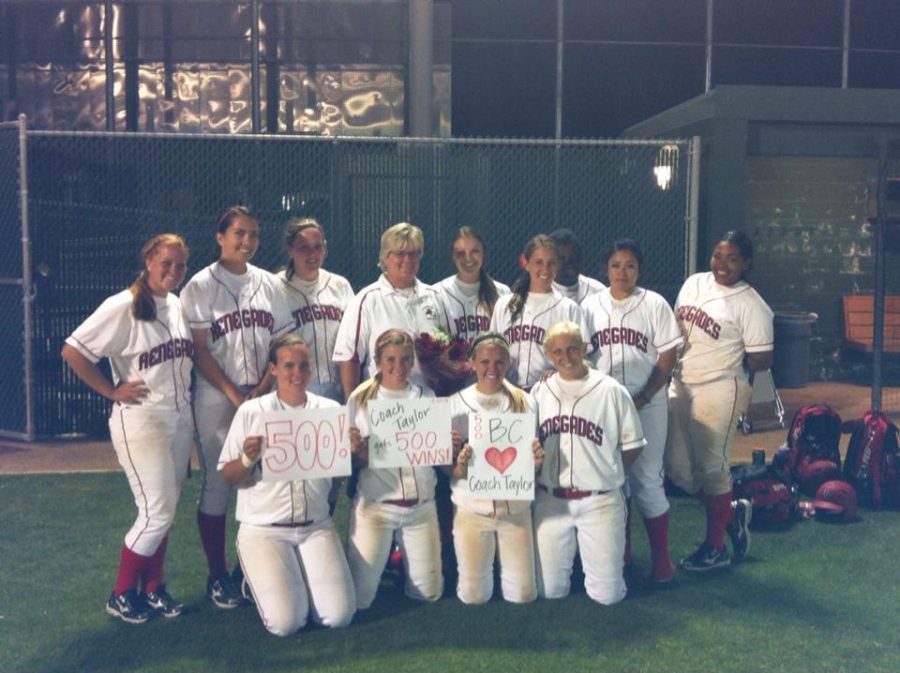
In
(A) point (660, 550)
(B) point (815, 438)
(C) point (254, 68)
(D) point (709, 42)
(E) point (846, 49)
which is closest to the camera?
(A) point (660, 550)

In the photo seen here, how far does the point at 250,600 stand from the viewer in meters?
5.22

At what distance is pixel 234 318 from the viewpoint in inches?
205

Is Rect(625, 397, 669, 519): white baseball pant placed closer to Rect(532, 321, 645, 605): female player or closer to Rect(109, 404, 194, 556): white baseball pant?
Rect(532, 321, 645, 605): female player

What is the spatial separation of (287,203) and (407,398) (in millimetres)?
4072

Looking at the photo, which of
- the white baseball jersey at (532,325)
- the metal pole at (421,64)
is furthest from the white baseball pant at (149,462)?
the metal pole at (421,64)

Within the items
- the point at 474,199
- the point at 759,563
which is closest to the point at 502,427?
the point at 759,563

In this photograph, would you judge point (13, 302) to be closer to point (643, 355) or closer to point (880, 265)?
point (643, 355)

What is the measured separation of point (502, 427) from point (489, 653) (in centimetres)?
104

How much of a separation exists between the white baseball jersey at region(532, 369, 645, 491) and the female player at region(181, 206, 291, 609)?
1.37 metres

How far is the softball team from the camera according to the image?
4.92 m

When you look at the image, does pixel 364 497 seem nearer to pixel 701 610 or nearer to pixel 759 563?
pixel 701 610

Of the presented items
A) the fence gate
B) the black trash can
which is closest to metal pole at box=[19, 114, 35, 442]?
the fence gate

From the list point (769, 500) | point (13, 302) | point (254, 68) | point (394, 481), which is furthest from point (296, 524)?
point (254, 68)

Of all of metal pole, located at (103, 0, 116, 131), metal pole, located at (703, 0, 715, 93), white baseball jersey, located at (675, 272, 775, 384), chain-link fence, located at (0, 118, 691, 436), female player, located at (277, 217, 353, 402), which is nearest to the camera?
female player, located at (277, 217, 353, 402)
